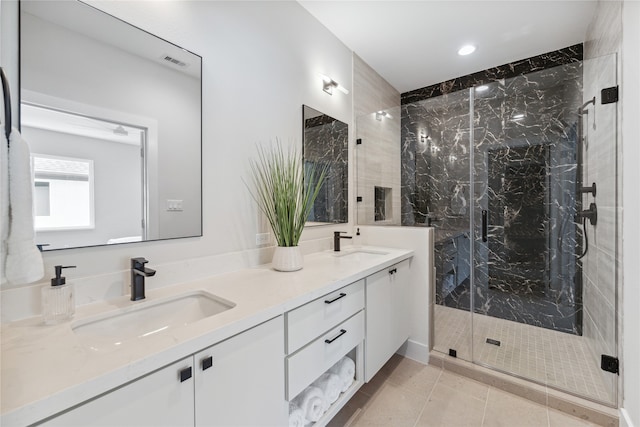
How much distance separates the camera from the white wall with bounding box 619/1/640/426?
4.45 ft

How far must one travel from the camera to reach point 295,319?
3.72 ft

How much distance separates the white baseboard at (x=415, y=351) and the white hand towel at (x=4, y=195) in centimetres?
235

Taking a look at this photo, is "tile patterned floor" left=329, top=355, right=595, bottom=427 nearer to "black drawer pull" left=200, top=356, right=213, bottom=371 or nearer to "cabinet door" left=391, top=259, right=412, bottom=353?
"cabinet door" left=391, top=259, right=412, bottom=353

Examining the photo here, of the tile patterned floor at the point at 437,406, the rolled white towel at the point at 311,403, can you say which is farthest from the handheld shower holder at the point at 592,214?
the rolled white towel at the point at 311,403

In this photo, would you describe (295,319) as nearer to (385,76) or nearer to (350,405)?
(350,405)

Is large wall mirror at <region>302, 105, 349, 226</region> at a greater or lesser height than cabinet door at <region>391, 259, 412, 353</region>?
greater

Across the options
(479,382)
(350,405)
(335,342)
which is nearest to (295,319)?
(335,342)

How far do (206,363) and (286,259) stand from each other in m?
0.79

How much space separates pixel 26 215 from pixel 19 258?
0.10 m

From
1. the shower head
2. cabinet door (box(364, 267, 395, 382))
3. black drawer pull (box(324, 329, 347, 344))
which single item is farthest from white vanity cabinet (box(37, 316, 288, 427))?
the shower head

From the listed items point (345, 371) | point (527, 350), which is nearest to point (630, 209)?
point (527, 350)

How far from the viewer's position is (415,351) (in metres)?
2.22

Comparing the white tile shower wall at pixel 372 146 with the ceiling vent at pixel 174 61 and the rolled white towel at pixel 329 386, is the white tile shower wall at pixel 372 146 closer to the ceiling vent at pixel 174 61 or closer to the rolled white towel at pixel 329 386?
the rolled white towel at pixel 329 386

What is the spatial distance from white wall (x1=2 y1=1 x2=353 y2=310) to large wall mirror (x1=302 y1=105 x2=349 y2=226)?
0.39 feet
